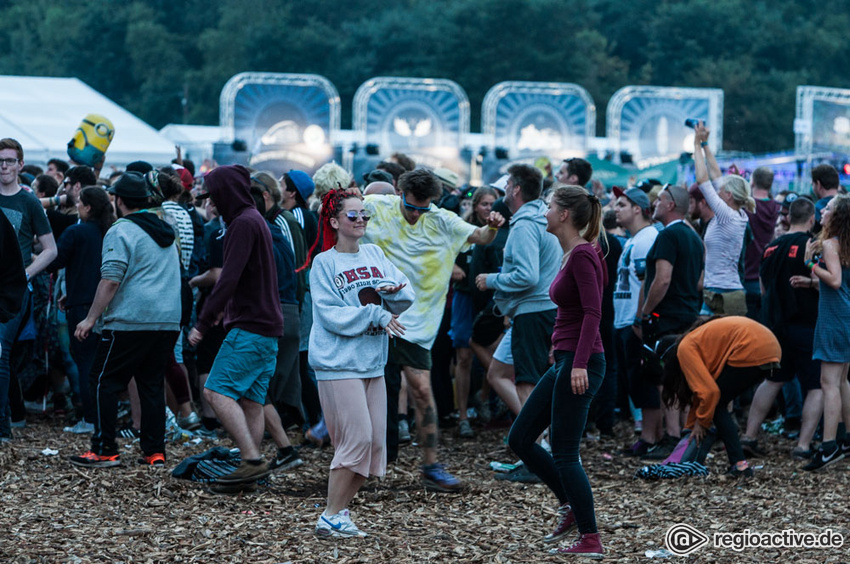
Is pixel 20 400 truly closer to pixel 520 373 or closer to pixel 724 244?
pixel 520 373

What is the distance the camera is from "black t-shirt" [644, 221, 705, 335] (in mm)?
7770

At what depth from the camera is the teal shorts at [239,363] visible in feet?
20.7

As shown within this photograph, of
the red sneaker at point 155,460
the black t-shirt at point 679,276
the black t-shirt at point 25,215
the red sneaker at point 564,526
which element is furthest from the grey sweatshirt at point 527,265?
the black t-shirt at point 25,215

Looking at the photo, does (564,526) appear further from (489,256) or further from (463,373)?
(463,373)

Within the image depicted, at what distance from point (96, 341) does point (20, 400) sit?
115cm

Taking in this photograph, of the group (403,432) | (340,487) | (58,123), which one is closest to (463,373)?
(403,432)

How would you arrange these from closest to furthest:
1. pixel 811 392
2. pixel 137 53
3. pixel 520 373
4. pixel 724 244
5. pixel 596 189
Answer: pixel 520 373
pixel 811 392
pixel 724 244
pixel 596 189
pixel 137 53

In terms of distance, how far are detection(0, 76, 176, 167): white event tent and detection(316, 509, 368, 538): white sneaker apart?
11.8 metres

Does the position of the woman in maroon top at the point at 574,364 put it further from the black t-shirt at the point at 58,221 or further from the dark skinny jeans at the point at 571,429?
the black t-shirt at the point at 58,221

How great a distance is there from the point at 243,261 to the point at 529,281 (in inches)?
74.8

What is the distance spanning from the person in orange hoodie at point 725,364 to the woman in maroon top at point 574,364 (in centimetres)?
203

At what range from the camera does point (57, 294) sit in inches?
349

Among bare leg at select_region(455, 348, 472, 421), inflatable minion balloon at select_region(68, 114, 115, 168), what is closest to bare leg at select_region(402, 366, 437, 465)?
bare leg at select_region(455, 348, 472, 421)

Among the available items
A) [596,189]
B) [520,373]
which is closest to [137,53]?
[596,189]
